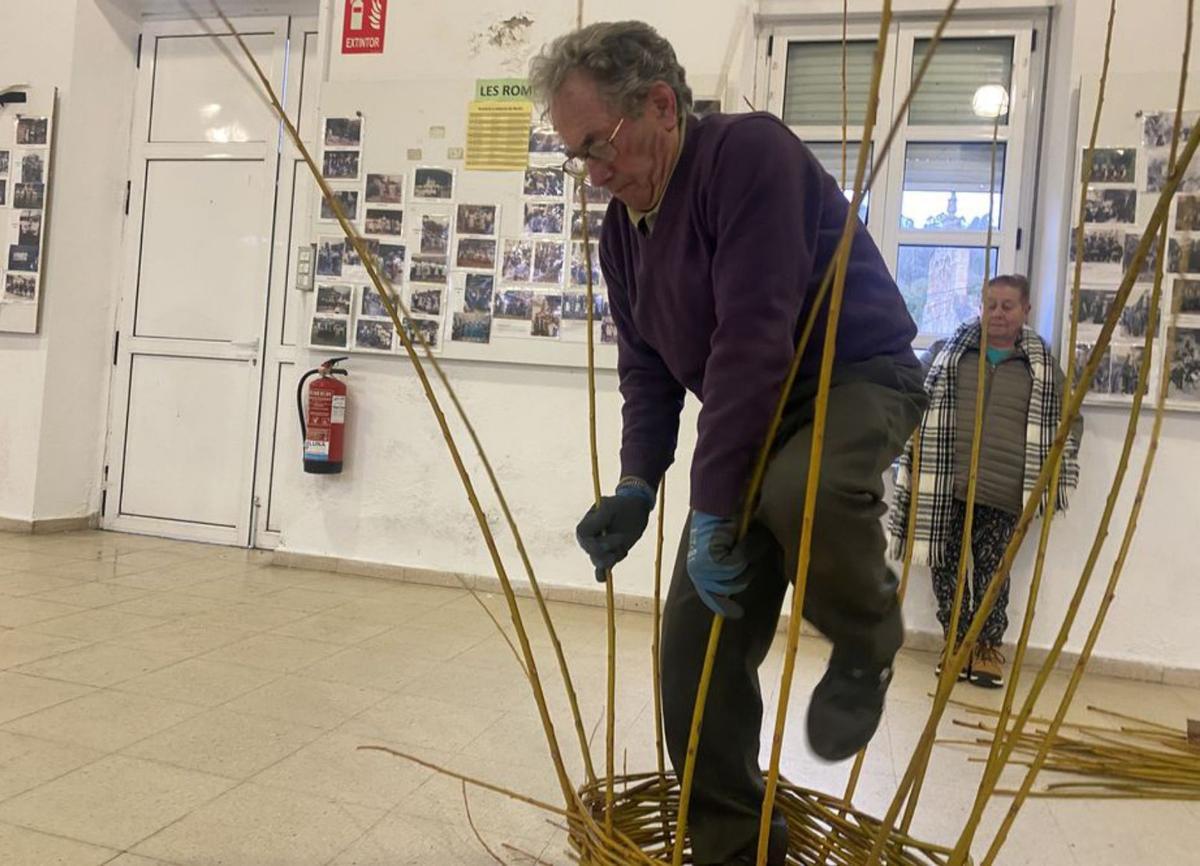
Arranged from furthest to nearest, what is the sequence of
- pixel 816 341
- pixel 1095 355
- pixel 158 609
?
pixel 158 609 < pixel 816 341 < pixel 1095 355

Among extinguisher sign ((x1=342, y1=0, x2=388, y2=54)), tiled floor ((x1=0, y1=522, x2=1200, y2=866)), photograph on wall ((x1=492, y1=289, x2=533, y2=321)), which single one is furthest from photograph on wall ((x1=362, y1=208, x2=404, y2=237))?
tiled floor ((x1=0, y1=522, x2=1200, y2=866))

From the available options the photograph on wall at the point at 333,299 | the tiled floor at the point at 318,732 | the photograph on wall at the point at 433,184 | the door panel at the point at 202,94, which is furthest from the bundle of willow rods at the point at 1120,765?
the door panel at the point at 202,94

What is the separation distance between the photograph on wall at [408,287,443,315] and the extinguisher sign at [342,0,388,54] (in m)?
0.97

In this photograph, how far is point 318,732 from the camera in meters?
1.83

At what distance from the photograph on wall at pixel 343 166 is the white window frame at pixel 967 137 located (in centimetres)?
176

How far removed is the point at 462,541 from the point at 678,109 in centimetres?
254

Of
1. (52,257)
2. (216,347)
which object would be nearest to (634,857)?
(216,347)

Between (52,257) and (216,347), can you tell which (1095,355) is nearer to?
(216,347)

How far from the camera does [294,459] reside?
3551 mm

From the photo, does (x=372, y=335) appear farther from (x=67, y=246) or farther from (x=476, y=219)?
(x=67, y=246)

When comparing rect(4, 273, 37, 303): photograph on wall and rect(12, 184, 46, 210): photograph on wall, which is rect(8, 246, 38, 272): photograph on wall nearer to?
rect(4, 273, 37, 303): photograph on wall

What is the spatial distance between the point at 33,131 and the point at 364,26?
5.29 ft

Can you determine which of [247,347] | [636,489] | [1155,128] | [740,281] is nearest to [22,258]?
[247,347]

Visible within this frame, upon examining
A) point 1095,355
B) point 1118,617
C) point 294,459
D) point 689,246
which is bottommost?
point 1118,617
